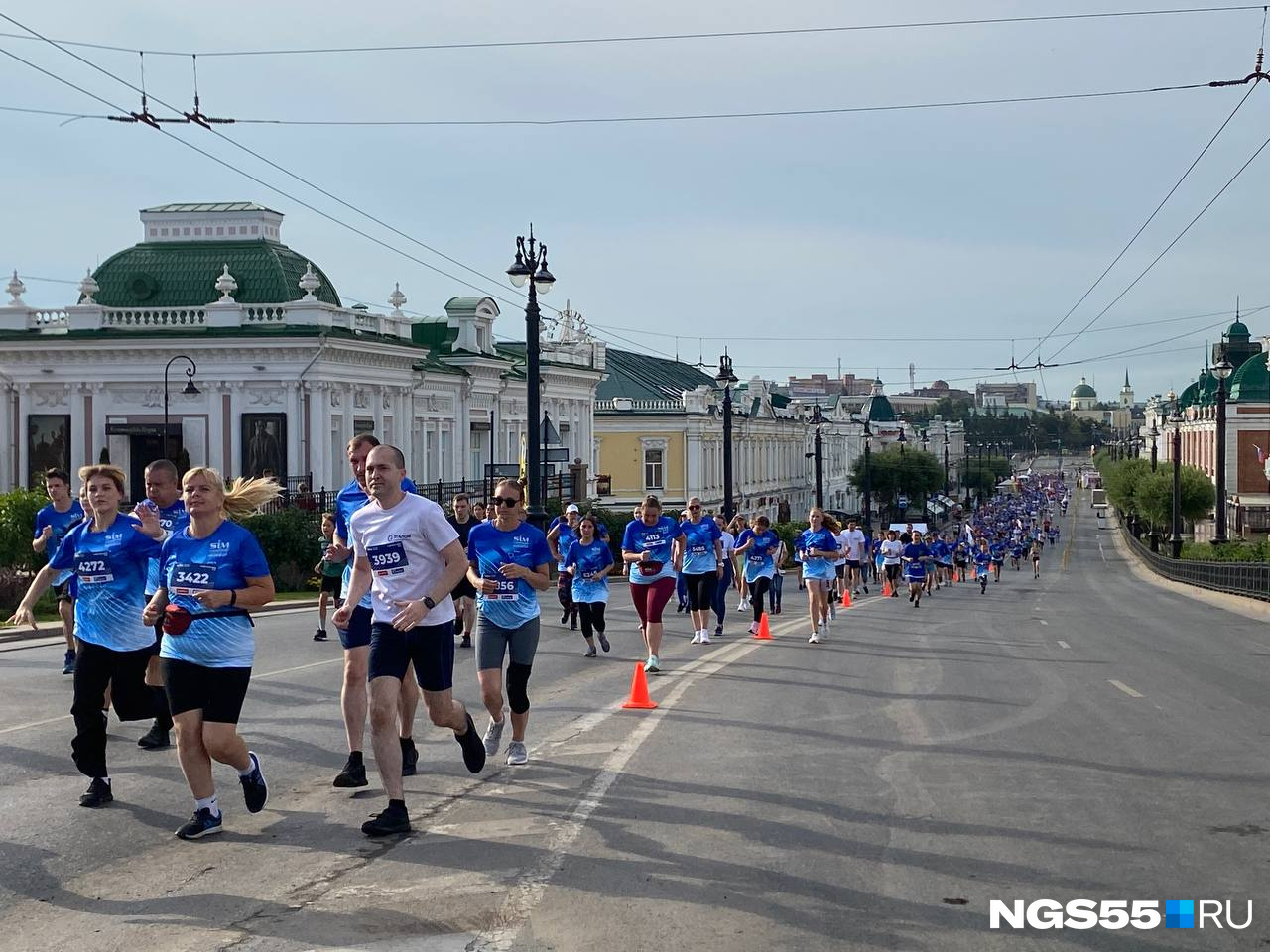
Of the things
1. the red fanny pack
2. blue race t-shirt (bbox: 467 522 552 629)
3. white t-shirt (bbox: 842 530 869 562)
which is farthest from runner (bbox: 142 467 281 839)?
white t-shirt (bbox: 842 530 869 562)

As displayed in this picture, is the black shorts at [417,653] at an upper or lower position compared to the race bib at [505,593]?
lower

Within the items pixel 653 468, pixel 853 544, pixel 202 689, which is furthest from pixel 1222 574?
pixel 653 468

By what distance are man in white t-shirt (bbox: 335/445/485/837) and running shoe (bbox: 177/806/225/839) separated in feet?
2.69

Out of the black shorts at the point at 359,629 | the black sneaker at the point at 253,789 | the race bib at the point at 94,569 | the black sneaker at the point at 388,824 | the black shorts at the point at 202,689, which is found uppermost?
the race bib at the point at 94,569

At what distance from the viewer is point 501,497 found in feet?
34.3

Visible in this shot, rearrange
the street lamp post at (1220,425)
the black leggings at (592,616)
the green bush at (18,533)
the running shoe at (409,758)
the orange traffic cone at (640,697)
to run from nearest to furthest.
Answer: the running shoe at (409,758)
the orange traffic cone at (640,697)
the black leggings at (592,616)
the green bush at (18,533)
the street lamp post at (1220,425)

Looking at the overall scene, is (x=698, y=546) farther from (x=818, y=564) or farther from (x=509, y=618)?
(x=509, y=618)

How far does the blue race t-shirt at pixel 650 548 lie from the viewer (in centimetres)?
1644

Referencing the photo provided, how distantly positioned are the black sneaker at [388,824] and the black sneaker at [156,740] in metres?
3.57

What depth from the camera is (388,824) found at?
7.84 metres

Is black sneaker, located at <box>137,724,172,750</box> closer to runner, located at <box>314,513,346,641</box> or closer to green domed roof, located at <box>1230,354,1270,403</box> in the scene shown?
runner, located at <box>314,513,346,641</box>

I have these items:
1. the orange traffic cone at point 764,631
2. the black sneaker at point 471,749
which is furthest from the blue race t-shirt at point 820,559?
the black sneaker at point 471,749

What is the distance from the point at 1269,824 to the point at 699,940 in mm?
3787

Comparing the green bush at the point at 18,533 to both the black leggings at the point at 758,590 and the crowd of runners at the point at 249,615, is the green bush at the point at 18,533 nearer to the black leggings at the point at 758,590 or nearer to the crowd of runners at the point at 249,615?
the black leggings at the point at 758,590
